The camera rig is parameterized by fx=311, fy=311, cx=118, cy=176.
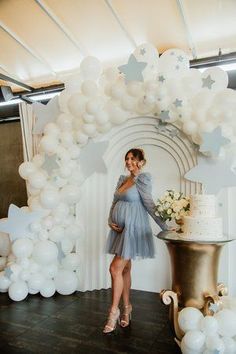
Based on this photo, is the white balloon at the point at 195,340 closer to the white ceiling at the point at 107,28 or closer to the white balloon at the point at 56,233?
the white balloon at the point at 56,233

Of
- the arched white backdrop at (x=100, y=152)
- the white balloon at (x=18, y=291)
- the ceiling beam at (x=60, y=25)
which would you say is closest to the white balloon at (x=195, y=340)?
the arched white backdrop at (x=100, y=152)

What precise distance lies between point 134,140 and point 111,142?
29 cm

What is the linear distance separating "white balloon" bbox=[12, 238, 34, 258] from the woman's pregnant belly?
122 centimetres

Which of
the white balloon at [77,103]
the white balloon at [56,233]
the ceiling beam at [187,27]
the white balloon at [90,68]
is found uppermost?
the ceiling beam at [187,27]

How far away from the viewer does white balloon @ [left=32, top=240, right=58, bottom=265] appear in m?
3.51

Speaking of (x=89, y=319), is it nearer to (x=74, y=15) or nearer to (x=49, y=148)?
(x=49, y=148)

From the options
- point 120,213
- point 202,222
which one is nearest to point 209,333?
point 202,222

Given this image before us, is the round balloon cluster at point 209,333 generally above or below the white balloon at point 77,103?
below

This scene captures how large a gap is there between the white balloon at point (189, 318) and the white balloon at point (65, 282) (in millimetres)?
1703

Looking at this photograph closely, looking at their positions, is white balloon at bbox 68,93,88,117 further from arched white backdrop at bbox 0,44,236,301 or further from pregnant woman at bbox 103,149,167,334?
pregnant woman at bbox 103,149,167,334

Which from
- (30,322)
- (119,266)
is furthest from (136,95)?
(30,322)

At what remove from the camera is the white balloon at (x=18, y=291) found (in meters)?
3.52

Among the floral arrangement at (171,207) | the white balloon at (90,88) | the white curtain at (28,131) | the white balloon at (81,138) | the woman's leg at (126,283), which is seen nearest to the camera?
the floral arrangement at (171,207)

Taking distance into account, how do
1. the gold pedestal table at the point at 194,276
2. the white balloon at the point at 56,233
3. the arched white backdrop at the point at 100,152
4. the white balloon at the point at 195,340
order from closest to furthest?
the white balloon at the point at 195,340 → the gold pedestal table at the point at 194,276 → the arched white backdrop at the point at 100,152 → the white balloon at the point at 56,233
